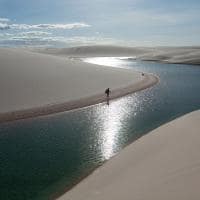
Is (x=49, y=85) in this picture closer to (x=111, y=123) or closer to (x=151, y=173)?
(x=111, y=123)

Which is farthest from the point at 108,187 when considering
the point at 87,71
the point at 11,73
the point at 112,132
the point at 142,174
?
the point at 87,71

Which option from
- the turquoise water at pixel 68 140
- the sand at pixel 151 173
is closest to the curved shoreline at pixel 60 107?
the turquoise water at pixel 68 140

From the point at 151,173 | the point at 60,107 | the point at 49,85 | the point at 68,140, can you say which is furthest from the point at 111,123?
the point at 49,85

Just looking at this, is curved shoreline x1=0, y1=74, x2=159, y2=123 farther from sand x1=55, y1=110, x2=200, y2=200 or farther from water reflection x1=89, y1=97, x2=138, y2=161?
sand x1=55, y1=110, x2=200, y2=200

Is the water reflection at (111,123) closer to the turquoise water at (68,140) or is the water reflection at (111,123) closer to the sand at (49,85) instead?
the turquoise water at (68,140)

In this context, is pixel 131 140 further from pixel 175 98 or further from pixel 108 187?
pixel 175 98

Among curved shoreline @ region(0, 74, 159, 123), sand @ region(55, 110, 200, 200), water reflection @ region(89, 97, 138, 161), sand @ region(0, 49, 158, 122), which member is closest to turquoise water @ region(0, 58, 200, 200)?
water reflection @ region(89, 97, 138, 161)
